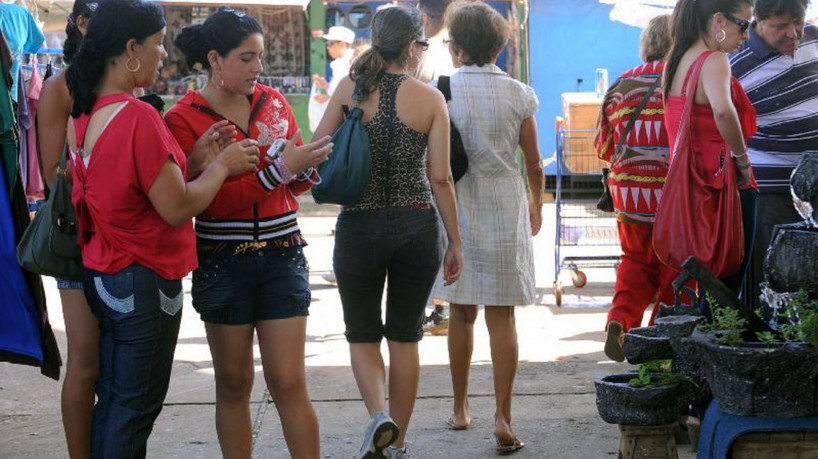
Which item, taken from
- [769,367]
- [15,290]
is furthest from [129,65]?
[769,367]

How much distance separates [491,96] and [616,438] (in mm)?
1725

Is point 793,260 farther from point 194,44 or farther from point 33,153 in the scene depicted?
point 33,153

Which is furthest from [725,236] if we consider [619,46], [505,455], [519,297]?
[619,46]

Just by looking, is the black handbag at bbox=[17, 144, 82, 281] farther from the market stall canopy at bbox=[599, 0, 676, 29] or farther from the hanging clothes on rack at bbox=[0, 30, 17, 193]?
the market stall canopy at bbox=[599, 0, 676, 29]

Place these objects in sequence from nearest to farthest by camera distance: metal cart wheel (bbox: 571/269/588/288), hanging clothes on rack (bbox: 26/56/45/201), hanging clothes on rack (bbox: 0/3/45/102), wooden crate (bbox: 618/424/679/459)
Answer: wooden crate (bbox: 618/424/679/459), hanging clothes on rack (bbox: 26/56/45/201), hanging clothes on rack (bbox: 0/3/45/102), metal cart wheel (bbox: 571/269/588/288)

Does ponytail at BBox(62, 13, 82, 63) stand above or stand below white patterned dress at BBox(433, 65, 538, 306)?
above

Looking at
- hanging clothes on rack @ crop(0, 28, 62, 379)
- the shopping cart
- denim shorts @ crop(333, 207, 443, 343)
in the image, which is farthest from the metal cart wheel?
hanging clothes on rack @ crop(0, 28, 62, 379)

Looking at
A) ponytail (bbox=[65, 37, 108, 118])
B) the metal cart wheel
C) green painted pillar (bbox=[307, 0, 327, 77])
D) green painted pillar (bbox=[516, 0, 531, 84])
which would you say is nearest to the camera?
ponytail (bbox=[65, 37, 108, 118])

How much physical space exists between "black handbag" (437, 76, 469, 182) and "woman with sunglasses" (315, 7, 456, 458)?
608 millimetres

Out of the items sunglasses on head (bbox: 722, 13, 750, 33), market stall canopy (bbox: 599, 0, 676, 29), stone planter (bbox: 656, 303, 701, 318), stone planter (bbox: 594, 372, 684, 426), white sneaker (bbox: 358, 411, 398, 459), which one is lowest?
white sneaker (bbox: 358, 411, 398, 459)

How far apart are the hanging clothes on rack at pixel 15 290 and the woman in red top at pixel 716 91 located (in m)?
2.86

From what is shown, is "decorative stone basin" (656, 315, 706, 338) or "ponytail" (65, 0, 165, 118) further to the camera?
"decorative stone basin" (656, 315, 706, 338)

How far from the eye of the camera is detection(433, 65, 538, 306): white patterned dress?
5.66 m

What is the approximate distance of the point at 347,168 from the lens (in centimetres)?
477
